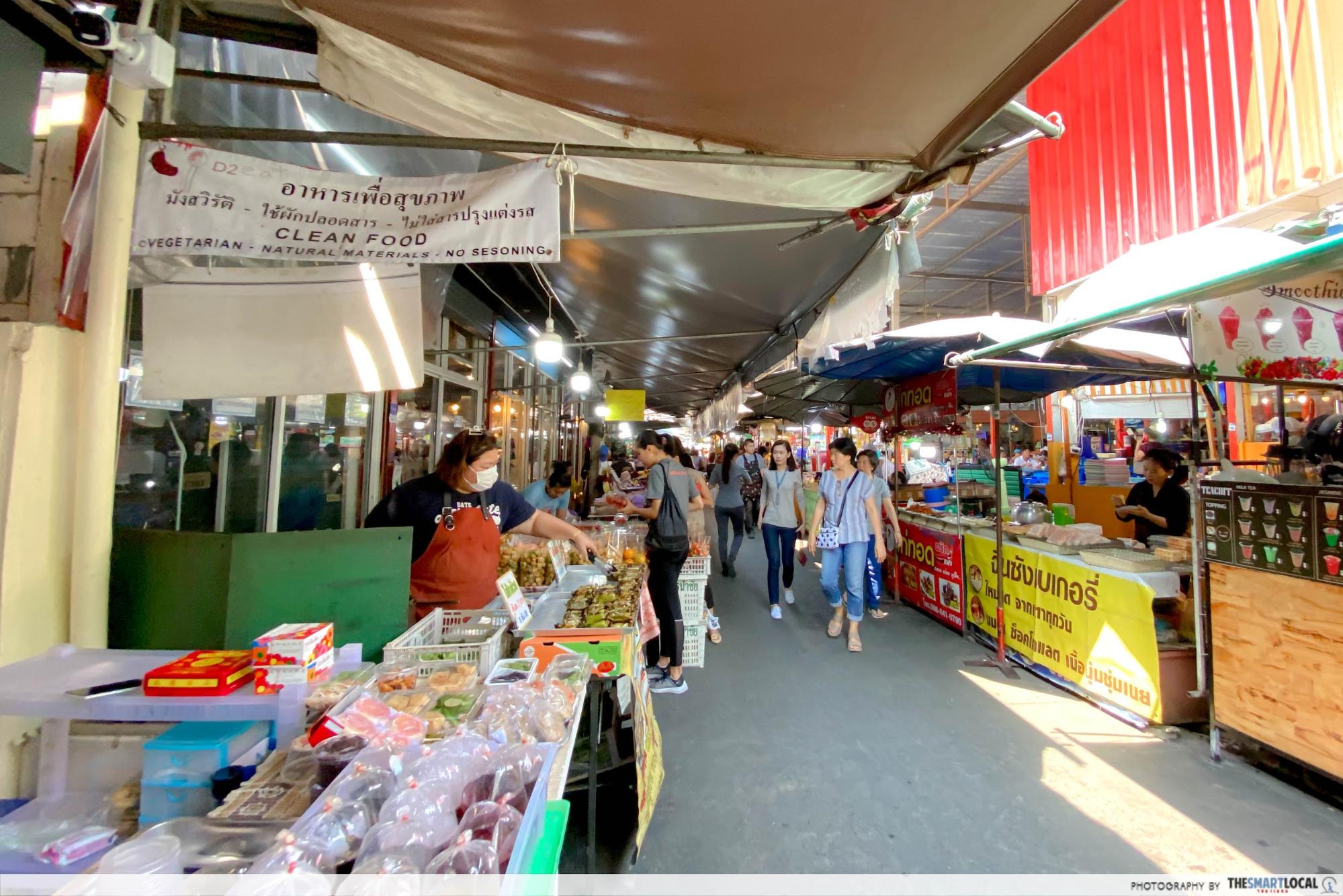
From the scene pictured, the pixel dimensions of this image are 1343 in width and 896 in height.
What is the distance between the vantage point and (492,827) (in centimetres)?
111

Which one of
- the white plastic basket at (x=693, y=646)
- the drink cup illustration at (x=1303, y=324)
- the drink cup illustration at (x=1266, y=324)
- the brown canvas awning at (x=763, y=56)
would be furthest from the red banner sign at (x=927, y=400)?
the brown canvas awning at (x=763, y=56)

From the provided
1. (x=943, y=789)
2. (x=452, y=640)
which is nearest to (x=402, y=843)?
(x=452, y=640)

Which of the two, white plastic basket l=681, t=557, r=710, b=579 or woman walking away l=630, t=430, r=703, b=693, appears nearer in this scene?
woman walking away l=630, t=430, r=703, b=693

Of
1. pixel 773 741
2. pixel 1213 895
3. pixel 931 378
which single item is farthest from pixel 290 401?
pixel 931 378

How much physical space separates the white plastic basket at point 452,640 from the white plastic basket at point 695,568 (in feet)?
7.16

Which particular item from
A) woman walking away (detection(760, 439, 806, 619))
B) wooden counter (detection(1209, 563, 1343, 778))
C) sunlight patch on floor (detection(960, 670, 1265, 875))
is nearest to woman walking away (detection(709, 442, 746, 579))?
woman walking away (detection(760, 439, 806, 619))

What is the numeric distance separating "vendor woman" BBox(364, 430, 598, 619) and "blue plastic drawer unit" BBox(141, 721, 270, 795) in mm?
1301

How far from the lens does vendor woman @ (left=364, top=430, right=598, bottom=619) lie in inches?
110

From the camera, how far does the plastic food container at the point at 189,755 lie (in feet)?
4.43

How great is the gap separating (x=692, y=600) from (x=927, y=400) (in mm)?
3652

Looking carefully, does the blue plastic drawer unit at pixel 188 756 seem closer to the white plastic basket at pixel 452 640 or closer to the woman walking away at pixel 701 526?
the white plastic basket at pixel 452 640

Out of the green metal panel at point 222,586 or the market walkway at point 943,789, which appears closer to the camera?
the green metal panel at point 222,586

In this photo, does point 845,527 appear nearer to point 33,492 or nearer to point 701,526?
point 701,526

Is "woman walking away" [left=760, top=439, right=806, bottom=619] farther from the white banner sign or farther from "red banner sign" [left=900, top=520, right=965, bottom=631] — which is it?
the white banner sign
